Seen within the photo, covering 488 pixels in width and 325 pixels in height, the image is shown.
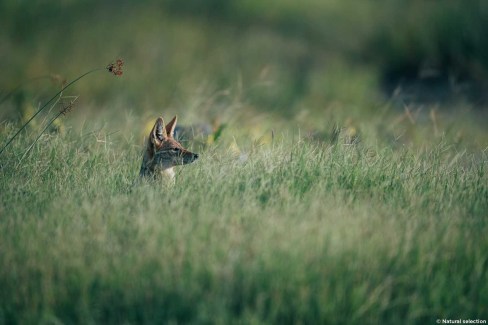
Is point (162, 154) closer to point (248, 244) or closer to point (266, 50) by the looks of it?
point (248, 244)

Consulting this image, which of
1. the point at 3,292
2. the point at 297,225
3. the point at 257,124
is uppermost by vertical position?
the point at 257,124

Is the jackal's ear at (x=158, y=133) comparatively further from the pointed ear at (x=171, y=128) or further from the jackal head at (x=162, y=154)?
the pointed ear at (x=171, y=128)

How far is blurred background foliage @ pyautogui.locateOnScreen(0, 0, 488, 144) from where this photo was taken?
10.0 m

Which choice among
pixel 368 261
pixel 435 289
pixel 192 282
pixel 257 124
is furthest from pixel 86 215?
pixel 257 124

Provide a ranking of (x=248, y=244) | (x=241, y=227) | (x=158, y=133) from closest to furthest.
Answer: (x=248, y=244), (x=241, y=227), (x=158, y=133)

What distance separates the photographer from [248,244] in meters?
3.77

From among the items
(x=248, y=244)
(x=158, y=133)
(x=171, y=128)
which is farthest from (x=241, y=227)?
(x=171, y=128)

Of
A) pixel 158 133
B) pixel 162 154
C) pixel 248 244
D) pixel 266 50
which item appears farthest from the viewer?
pixel 266 50

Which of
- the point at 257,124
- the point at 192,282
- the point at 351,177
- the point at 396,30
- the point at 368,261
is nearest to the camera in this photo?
the point at 192,282

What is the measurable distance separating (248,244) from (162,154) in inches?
67.0

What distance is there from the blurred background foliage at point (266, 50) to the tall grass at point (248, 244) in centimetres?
414

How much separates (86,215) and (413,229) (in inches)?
74.5

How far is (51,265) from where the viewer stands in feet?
11.9

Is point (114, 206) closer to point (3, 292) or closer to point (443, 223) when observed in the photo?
point (3, 292)
